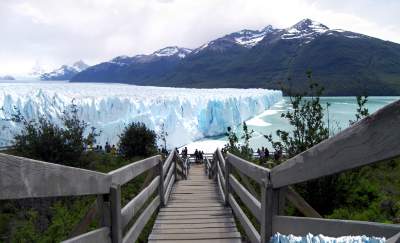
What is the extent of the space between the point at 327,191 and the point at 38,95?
29.1 metres

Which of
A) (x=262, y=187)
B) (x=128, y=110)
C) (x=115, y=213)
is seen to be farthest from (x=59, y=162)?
(x=128, y=110)

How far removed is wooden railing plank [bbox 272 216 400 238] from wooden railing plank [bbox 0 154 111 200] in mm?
1186

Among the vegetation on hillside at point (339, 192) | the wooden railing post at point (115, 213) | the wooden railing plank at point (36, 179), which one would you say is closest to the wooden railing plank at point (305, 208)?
the wooden railing post at point (115, 213)

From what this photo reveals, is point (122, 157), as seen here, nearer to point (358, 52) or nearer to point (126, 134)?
point (126, 134)

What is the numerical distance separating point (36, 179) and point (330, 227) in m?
1.32

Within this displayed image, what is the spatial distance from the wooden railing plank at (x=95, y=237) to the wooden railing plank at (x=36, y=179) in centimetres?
23

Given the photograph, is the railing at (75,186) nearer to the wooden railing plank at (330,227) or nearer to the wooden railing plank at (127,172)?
the wooden railing plank at (127,172)

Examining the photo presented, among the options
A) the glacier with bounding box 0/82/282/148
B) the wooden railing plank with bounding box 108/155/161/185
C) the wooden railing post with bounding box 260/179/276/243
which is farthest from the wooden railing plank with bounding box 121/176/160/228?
the glacier with bounding box 0/82/282/148

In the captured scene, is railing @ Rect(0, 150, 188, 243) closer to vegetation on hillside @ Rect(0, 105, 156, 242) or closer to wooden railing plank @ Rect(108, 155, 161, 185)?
wooden railing plank @ Rect(108, 155, 161, 185)

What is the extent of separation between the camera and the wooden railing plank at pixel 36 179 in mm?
1532

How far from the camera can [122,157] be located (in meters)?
17.8

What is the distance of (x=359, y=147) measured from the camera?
64.4 inches

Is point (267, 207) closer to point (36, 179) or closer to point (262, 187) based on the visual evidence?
point (262, 187)

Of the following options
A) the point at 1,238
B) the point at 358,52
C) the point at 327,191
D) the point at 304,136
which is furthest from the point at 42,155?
the point at 358,52
